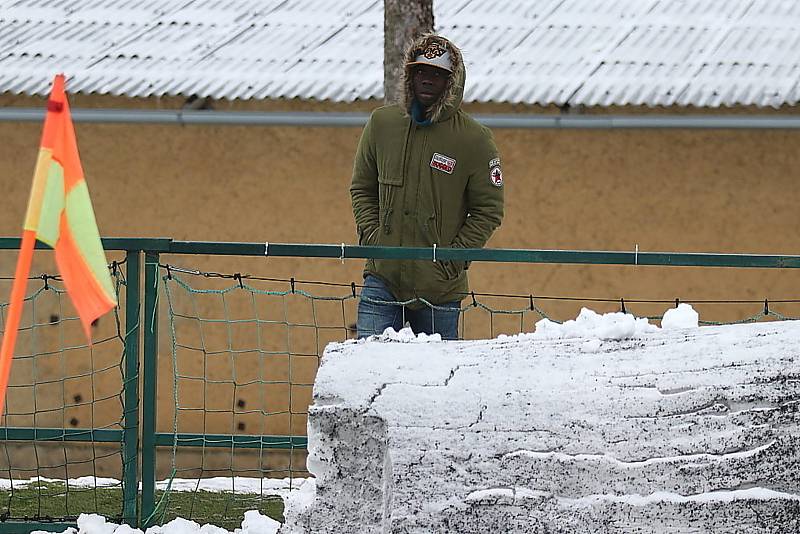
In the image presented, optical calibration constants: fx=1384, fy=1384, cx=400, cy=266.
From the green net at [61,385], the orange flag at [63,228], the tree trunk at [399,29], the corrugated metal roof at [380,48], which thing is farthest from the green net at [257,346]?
the orange flag at [63,228]

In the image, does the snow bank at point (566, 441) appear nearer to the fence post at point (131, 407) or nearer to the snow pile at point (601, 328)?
the snow pile at point (601, 328)

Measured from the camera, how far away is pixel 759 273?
7.69 metres

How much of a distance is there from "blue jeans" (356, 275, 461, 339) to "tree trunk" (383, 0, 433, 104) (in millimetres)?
1724

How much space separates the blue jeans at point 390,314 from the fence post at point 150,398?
29.8 inches

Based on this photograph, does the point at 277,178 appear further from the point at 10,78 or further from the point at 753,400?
the point at 753,400

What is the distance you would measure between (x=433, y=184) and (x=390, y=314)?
0.51 meters

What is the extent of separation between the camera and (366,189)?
5320 mm

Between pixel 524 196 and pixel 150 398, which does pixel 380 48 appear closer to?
pixel 524 196

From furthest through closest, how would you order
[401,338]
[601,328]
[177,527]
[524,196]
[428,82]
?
1. [524,196]
2. [428,82]
3. [177,527]
4. [401,338]
5. [601,328]

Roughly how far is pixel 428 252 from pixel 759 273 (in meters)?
→ 3.43

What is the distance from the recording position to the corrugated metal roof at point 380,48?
7465 mm

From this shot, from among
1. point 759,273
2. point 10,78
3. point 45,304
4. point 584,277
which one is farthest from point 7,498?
point 759,273

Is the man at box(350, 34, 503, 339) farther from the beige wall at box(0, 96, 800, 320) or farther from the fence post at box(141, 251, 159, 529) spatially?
the beige wall at box(0, 96, 800, 320)

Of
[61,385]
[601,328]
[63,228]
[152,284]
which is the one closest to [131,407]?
[152,284]
